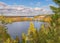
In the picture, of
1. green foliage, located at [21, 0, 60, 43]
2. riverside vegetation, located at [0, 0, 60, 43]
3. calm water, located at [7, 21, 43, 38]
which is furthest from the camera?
calm water, located at [7, 21, 43, 38]

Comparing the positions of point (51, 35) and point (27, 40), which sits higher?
point (51, 35)

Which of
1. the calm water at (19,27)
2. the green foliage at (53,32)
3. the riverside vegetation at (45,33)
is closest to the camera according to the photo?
the green foliage at (53,32)

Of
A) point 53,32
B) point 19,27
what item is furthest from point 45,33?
point 19,27

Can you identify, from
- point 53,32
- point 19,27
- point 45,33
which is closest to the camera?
point 53,32

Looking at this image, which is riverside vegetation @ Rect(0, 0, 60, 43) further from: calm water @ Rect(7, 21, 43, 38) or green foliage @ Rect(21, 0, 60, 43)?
calm water @ Rect(7, 21, 43, 38)

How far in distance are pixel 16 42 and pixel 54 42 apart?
3152 mm

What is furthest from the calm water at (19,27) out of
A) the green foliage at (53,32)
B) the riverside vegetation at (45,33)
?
the green foliage at (53,32)

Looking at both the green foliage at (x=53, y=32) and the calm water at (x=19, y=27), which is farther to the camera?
the calm water at (x=19, y=27)

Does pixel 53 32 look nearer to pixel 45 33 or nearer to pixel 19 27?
pixel 45 33

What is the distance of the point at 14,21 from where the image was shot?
942cm

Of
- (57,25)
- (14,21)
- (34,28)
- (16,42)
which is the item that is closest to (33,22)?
(34,28)

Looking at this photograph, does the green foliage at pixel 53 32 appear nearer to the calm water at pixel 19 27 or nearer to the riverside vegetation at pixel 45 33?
the riverside vegetation at pixel 45 33

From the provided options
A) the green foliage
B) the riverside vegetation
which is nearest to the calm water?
the riverside vegetation

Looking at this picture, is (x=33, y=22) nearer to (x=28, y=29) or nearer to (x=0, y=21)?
(x=28, y=29)
